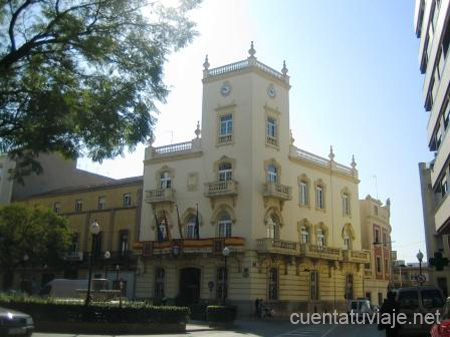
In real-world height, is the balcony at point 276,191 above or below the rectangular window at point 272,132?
below

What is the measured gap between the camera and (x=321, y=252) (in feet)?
141

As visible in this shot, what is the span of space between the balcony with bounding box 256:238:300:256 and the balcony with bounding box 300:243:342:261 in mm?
1006

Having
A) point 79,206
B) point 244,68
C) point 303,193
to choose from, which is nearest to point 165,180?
point 244,68

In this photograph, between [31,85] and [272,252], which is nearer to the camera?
[31,85]

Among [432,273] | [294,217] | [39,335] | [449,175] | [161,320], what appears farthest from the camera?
[432,273]

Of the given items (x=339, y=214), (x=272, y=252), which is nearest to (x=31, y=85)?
(x=272, y=252)

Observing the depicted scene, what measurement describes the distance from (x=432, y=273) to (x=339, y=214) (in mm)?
13761

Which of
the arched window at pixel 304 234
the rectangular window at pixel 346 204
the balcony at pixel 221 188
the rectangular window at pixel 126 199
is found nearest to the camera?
the balcony at pixel 221 188

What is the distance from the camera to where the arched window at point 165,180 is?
43.7 meters

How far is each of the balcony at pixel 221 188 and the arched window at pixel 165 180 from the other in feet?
15.6

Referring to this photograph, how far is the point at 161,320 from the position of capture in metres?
22.3

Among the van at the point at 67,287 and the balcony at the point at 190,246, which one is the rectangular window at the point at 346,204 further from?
the van at the point at 67,287

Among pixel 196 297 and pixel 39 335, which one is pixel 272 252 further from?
pixel 39 335

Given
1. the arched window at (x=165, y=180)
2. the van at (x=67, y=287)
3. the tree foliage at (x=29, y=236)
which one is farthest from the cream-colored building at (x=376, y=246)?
the tree foliage at (x=29, y=236)
